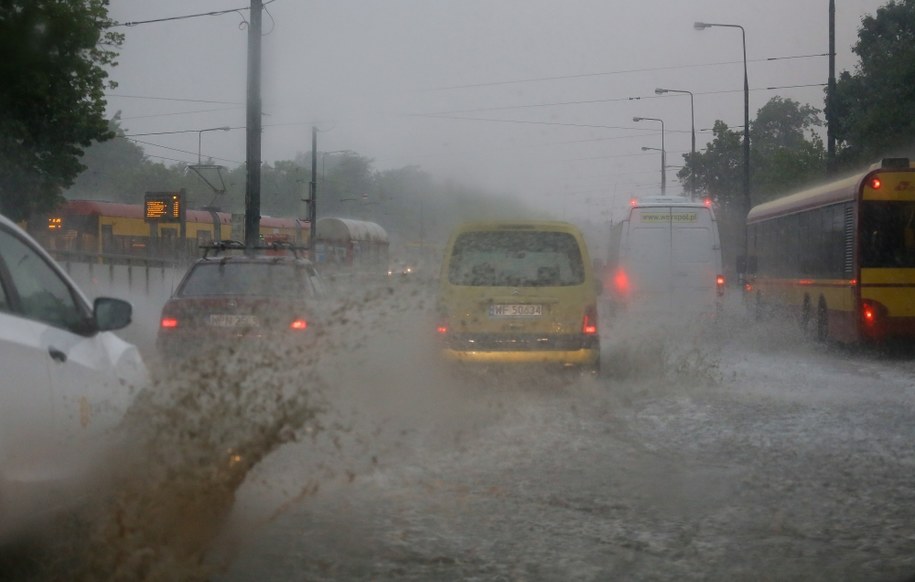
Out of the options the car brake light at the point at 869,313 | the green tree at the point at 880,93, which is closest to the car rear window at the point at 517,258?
the car brake light at the point at 869,313

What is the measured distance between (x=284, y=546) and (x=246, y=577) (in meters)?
0.59

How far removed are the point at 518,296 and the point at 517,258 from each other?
0.49m

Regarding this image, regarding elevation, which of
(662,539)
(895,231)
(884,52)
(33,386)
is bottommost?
(662,539)

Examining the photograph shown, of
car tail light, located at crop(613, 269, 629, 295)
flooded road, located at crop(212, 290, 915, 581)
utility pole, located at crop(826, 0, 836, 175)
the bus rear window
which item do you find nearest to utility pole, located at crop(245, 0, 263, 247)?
car tail light, located at crop(613, 269, 629, 295)

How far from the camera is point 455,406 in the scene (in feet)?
36.4

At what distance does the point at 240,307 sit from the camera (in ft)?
37.6

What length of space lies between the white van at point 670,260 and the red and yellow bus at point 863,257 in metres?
1.68

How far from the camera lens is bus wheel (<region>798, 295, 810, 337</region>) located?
2075 cm

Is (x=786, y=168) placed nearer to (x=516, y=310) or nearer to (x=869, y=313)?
(x=869, y=313)

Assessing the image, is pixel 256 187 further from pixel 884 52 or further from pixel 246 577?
pixel 884 52

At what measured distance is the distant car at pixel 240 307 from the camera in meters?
11.3

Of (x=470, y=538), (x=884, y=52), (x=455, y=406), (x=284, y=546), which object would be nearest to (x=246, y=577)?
(x=284, y=546)

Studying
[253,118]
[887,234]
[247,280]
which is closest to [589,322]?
[247,280]

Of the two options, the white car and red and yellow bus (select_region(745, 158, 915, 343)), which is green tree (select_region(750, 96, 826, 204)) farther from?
the white car
